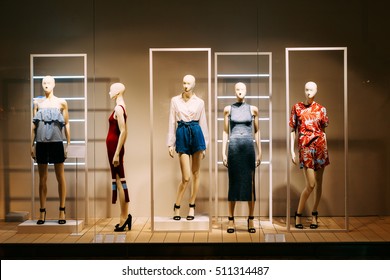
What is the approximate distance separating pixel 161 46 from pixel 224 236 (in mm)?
2047

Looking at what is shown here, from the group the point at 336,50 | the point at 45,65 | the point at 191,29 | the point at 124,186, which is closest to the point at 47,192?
the point at 124,186

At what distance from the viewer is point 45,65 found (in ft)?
21.1

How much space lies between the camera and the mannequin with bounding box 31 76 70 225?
6.43 m

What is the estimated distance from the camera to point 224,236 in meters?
6.23

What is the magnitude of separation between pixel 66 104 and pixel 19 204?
1.08 m

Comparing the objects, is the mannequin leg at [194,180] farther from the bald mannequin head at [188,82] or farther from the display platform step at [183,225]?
the bald mannequin head at [188,82]

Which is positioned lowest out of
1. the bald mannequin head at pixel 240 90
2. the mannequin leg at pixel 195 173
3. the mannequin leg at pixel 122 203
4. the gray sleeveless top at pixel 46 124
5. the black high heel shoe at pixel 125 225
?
the black high heel shoe at pixel 125 225

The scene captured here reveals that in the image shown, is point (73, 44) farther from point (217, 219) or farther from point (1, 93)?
point (217, 219)

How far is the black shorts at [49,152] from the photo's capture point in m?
6.47

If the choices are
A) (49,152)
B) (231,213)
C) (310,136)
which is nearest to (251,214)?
(231,213)

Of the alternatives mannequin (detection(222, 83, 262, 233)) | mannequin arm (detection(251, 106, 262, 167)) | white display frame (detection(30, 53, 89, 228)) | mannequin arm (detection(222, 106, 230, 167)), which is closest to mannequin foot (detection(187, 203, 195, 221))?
mannequin (detection(222, 83, 262, 233))

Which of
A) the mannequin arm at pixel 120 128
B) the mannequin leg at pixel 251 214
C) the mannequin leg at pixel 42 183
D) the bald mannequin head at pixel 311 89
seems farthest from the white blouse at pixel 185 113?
the mannequin leg at pixel 42 183

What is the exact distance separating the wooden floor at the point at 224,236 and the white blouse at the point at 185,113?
910 mm

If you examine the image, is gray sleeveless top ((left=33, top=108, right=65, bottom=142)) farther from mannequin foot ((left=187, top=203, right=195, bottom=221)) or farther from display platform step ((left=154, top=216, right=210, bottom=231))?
mannequin foot ((left=187, top=203, right=195, bottom=221))
